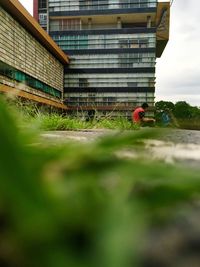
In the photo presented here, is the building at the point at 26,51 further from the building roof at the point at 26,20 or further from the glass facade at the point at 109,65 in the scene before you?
the glass facade at the point at 109,65

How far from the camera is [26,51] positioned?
81.0 feet

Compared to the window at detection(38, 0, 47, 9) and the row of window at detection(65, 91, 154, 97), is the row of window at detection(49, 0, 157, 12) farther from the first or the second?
the row of window at detection(65, 91, 154, 97)

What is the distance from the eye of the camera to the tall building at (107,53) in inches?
1750

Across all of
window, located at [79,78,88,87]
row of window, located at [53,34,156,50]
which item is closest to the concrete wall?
window, located at [79,78,88,87]

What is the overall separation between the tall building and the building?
32.6ft

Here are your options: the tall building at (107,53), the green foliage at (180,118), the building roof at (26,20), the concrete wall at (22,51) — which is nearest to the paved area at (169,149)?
the green foliage at (180,118)

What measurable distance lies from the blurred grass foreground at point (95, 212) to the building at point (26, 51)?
50.6ft

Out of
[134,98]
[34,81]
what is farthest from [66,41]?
[34,81]

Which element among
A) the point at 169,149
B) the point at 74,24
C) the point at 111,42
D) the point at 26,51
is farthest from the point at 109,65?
the point at 169,149

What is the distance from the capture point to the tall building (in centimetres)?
4444

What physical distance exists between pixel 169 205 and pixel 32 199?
104 millimetres

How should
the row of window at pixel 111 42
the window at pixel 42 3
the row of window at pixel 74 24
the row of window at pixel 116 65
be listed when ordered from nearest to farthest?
the row of window at pixel 116 65 < the row of window at pixel 111 42 < the row of window at pixel 74 24 < the window at pixel 42 3

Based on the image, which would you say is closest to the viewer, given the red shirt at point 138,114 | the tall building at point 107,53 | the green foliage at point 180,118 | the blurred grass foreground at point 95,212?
the blurred grass foreground at point 95,212

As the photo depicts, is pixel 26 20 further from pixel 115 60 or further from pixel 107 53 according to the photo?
pixel 107 53
